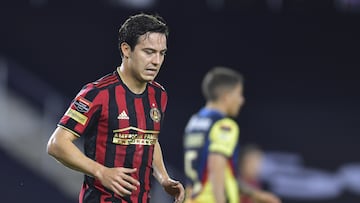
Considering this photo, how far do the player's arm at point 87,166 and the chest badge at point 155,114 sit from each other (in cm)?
47

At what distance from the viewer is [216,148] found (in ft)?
23.9

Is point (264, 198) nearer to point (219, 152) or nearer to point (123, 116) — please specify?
point (219, 152)

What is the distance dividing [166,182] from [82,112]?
604 millimetres

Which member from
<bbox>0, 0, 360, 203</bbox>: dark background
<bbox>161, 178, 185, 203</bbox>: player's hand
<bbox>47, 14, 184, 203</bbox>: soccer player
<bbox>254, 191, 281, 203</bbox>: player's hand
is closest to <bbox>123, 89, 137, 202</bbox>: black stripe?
<bbox>47, 14, 184, 203</bbox>: soccer player

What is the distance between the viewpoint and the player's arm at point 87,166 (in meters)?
4.64

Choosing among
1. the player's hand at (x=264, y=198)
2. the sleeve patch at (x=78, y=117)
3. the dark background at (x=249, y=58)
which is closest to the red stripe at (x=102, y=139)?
the sleeve patch at (x=78, y=117)

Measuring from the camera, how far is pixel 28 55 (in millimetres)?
13125

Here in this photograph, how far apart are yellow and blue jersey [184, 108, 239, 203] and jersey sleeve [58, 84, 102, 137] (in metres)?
2.51

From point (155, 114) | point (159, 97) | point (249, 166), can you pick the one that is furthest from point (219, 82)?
point (249, 166)

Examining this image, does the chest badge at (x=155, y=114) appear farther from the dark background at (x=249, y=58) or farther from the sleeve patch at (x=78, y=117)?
the dark background at (x=249, y=58)

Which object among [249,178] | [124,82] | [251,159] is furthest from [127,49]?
[251,159]

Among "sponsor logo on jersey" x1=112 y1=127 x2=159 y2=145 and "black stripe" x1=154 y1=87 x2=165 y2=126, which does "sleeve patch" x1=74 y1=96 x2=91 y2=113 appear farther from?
→ "black stripe" x1=154 y1=87 x2=165 y2=126

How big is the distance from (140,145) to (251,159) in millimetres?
6439

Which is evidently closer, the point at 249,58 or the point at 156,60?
the point at 156,60
